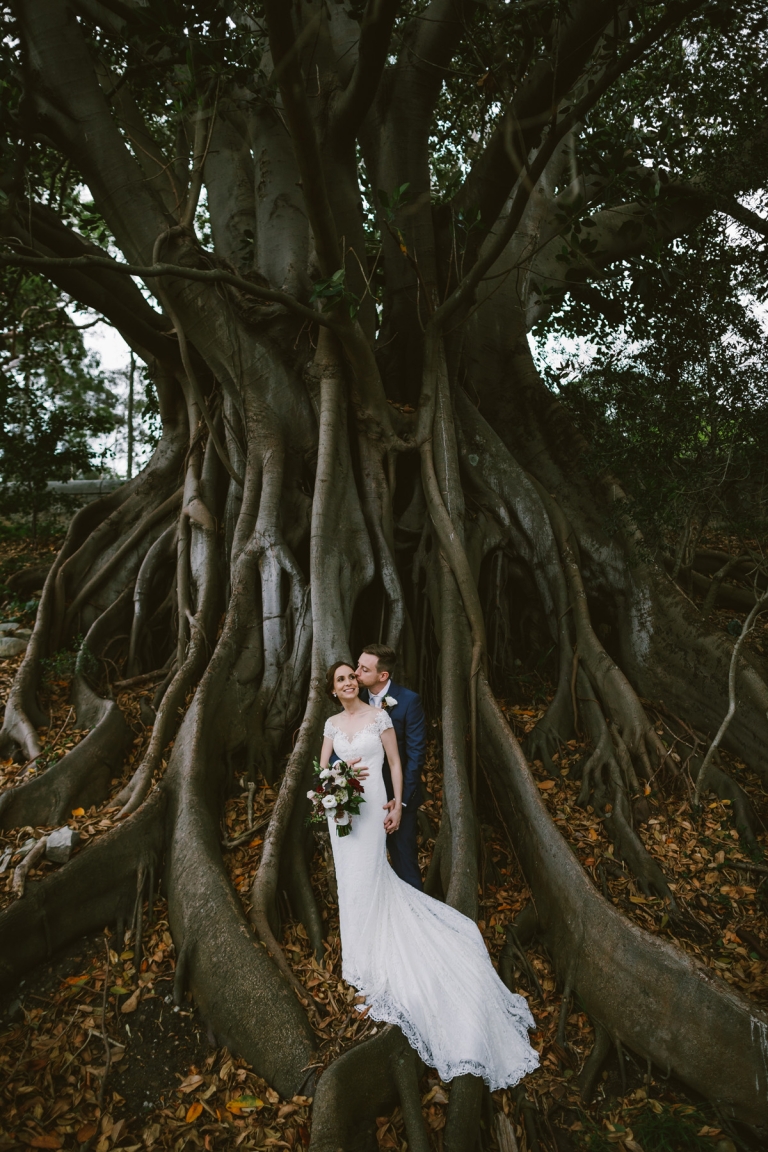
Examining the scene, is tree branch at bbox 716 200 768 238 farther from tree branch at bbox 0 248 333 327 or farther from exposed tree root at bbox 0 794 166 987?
exposed tree root at bbox 0 794 166 987

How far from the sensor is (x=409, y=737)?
369cm

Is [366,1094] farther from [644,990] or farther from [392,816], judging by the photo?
[644,990]

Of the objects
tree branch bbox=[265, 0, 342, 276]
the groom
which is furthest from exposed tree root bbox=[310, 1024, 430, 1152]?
tree branch bbox=[265, 0, 342, 276]

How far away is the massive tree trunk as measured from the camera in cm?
330

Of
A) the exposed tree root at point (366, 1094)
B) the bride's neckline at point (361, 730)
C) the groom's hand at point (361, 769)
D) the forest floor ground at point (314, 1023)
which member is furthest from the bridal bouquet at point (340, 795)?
the exposed tree root at point (366, 1094)

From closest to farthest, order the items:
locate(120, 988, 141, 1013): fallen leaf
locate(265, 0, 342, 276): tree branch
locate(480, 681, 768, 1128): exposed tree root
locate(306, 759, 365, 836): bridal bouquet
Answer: locate(480, 681, 768, 1128): exposed tree root
locate(265, 0, 342, 276): tree branch
locate(120, 988, 141, 1013): fallen leaf
locate(306, 759, 365, 836): bridal bouquet

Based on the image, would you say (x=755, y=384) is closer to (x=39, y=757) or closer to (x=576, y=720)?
(x=576, y=720)

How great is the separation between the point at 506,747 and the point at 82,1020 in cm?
255

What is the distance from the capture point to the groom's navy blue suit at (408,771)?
368 cm

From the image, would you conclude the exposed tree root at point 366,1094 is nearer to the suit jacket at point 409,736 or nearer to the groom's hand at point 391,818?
the groom's hand at point 391,818

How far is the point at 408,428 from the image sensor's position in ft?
19.2

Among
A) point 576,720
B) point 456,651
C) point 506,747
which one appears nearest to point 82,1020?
point 506,747

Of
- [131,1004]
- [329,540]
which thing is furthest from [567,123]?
[131,1004]

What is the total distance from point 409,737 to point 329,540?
1764mm
